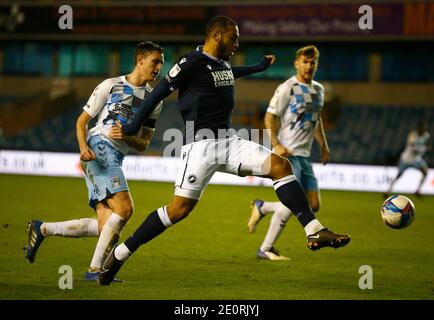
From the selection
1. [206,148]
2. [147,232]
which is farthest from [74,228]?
[206,148]

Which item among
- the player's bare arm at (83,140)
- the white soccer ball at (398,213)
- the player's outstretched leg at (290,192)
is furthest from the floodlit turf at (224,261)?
the player's bare arm at (83,140)

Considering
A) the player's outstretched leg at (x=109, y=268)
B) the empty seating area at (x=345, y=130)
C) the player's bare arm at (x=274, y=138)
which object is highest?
the empty seating area at (x=345, y=130)

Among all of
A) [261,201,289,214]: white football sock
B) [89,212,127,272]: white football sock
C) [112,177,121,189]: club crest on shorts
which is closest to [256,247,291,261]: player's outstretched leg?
[261,201,289,214]: white football sock

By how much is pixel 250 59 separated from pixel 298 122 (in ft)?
88.8

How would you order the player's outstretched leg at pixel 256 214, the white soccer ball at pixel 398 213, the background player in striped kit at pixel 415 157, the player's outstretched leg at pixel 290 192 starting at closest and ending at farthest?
the player's outstretched leg at pixel 290 192 < the white soccer ball at pixel 398 213 < the player's outstretched leg at pixel 256 214 < the background player in striped kit at pixel 415 157

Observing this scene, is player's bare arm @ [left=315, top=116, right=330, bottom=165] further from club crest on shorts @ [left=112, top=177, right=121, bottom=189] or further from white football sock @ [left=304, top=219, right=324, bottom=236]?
club crest on shorts @ [left=112, top=177, right=121, bottom=189]

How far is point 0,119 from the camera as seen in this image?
3550 cm

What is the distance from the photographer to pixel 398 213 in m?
8.66

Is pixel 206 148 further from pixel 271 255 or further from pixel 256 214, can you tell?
pixel 256 214

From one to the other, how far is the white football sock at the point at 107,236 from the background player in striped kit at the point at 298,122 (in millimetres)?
2502

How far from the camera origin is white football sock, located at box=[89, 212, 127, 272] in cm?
761

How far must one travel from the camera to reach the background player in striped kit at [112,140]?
25.1 feet

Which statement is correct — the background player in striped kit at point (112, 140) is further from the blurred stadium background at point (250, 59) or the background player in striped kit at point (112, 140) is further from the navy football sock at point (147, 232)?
the blurred stadium background at point (250, 59)
